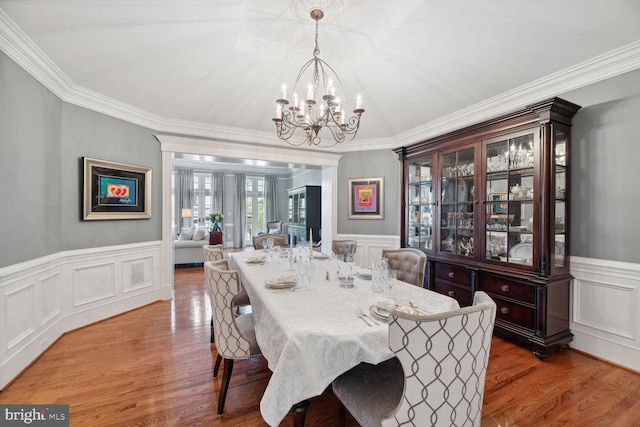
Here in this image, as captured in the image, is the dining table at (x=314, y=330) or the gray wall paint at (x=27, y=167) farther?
the gray wall paint at (x=27, y=167)

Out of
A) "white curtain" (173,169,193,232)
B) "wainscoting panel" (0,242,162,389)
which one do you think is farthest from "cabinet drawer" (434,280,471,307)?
"white curtain" (173,169,193,232)

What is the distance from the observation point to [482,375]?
1.15 meters

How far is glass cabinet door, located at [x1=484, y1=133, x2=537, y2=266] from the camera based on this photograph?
2645 mm

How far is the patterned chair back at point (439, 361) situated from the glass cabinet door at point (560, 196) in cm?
214

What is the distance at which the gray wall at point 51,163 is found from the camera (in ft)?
7.08

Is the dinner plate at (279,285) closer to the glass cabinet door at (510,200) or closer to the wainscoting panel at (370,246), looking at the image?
the glass cabinet door at (510,200)

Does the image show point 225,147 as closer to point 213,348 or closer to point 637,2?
point 213,348

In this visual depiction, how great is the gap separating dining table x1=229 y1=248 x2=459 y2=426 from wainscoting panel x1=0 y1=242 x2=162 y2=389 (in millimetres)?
1922

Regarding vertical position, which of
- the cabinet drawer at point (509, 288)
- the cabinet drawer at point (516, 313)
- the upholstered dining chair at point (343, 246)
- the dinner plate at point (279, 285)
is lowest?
the cabinet drawer at point (516, 313)

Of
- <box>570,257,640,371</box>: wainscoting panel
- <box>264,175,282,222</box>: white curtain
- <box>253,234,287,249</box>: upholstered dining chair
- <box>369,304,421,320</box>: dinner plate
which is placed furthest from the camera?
<box>264,175,282,222</box>: white curtain

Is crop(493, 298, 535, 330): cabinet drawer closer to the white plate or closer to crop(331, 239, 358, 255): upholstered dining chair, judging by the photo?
the white plate

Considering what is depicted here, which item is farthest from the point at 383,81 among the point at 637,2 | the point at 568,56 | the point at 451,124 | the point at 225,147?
the point at 225,147

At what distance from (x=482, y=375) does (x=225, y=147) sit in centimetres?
421

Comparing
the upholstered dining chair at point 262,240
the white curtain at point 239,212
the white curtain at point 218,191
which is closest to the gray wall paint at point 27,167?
the upholstered dining chair at point 262,240
